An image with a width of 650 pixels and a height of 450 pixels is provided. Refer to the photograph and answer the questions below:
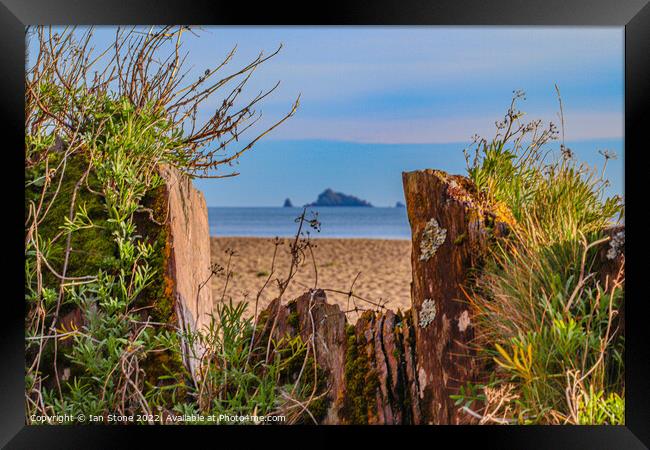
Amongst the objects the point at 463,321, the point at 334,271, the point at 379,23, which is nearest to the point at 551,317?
the point at 463,321

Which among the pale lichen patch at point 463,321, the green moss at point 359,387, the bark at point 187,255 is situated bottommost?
the green moss at point 359,387

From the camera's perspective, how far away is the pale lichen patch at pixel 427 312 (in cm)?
345

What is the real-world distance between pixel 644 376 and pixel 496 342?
0.70 m

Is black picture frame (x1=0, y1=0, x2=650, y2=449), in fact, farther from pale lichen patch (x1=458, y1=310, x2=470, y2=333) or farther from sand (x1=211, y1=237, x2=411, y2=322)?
sand (x1=211, y1=237, x2=411, y2=322)

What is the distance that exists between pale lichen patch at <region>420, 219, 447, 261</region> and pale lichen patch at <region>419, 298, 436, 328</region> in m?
0.24

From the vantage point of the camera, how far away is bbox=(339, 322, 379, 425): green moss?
11.4 ft

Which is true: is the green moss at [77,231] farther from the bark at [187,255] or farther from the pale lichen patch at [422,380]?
the pale lichen patch at [422,380]

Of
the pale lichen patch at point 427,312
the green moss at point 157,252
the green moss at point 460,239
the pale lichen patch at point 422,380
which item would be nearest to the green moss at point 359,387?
the pale lichen patch at point 422,380

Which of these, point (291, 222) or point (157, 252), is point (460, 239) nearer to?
point (157, 252)

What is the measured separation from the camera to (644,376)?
9.98ft

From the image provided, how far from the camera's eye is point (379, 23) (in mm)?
3018

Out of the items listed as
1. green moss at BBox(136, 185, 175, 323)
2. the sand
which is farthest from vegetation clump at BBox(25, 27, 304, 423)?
the sand

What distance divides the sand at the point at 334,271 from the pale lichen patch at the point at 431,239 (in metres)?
3.08

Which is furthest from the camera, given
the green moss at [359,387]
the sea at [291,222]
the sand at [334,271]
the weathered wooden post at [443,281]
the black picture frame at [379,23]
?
the sea at [291,222]
